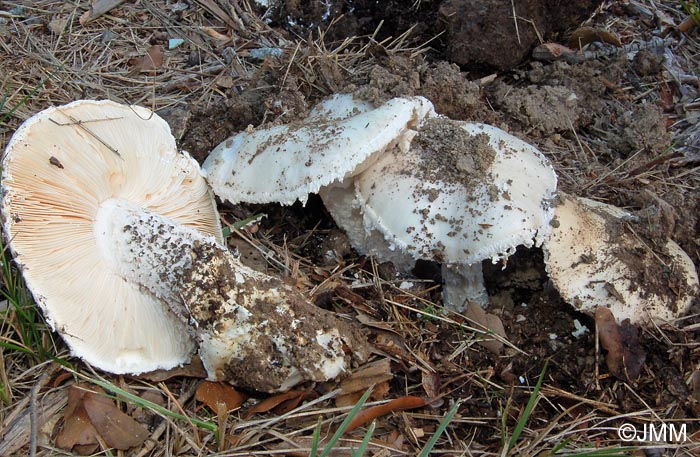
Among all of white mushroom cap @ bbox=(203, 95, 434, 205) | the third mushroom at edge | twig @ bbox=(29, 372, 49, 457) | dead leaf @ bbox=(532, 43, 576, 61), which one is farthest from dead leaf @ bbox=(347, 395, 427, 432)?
dead leaf @ bbox=(532, 43, 576, 61)

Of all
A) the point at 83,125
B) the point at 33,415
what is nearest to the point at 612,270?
the point at 83,125

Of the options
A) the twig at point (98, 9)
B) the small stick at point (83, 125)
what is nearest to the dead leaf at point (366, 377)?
the small stick at point (83, 125)

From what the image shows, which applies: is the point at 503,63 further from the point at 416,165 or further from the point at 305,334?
the point at 305,334

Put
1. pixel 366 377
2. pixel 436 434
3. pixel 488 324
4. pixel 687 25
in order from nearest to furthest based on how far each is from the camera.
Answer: pixel 436 434 < pixel 366 377 < pixel 488 324 < pixel 687 25

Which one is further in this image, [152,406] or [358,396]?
[358,396]

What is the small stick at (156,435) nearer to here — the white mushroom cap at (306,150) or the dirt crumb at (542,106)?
the white mushroom cap at (306,150)

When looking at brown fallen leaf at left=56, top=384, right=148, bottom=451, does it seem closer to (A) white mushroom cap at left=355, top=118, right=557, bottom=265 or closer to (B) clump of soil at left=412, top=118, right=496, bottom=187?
(A) white mushroom cap at left=355, top=118, right=557, bottom=265

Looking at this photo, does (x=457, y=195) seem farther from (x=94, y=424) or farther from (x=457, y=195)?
(x=94, y=424)
